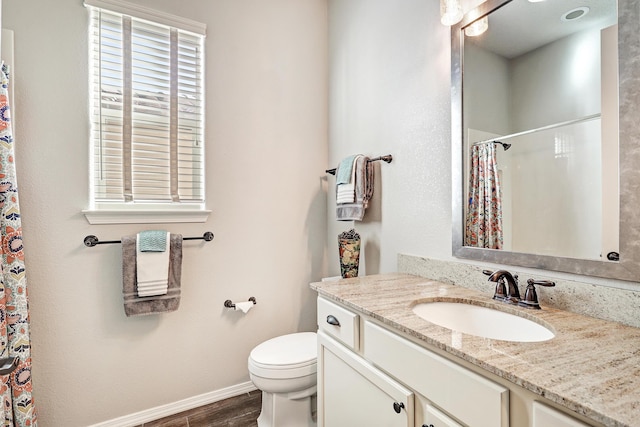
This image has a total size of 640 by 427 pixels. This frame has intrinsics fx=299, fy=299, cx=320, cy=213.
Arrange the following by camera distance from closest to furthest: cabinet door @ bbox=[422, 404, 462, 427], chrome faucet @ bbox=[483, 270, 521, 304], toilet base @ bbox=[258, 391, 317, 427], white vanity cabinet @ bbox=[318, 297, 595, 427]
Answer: white vanity cabinet @ bbox=[318, 297, 595, 427]
cabinet door @ bbox=[422, 404, 462, 427]
chrome faucet @ bbox=[483, 270, 521, 304]
toilet base @ bbox=[258, 391, 317, 427]

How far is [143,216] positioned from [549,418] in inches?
74.9

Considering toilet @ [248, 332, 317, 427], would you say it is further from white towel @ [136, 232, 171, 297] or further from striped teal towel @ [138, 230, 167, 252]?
striped teal towel @ [138, 230, 167, 252]

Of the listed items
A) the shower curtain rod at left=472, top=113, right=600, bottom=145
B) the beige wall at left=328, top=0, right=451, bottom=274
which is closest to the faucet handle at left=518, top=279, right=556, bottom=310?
the beige wall at left=328, top=0, right=451, bottom=274

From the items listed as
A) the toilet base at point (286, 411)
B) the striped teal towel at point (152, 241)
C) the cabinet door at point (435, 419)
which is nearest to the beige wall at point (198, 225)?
the striped teal towel at point (152, 241)

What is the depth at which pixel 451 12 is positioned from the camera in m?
1.32

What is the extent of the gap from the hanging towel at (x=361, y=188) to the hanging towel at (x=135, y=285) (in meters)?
1.05

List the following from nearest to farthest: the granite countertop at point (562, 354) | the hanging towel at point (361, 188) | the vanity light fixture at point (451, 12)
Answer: the granite countertop at point (562, 354), the vanity light fixture at point (451, 12), the hanging towel at point (361, 188)

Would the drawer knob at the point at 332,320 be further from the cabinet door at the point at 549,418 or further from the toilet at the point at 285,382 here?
the cabinet door at the point at 549,418

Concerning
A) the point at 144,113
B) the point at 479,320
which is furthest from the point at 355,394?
the point at 144,113

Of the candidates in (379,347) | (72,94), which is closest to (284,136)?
(72,94)

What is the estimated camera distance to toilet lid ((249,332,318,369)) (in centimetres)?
155

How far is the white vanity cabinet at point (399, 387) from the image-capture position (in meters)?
0.62

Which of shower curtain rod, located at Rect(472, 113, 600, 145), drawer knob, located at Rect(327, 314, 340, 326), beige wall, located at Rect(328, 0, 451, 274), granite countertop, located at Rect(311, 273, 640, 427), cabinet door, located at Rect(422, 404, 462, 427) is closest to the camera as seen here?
granite countertop, located at Rect(311, 273, 640, 427)

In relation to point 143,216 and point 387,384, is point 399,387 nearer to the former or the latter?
point 387,384
